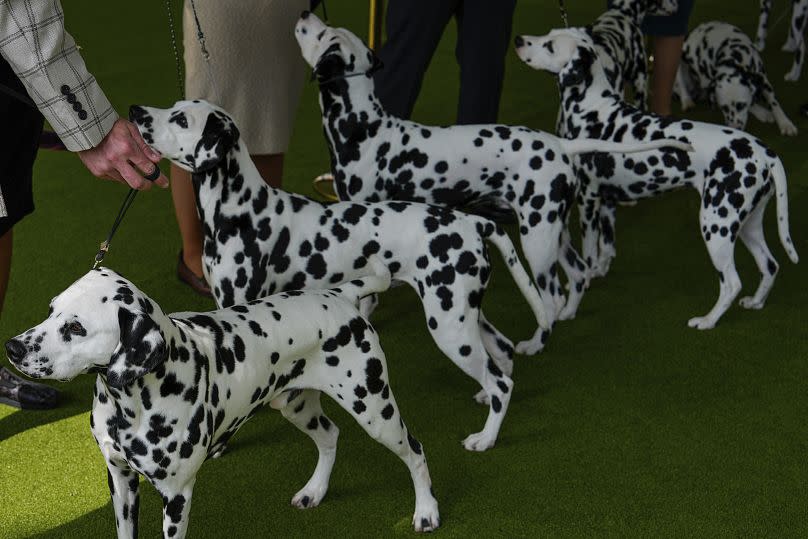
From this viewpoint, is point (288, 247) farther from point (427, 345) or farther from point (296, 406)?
point (427, 345)

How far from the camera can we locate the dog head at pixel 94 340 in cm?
209

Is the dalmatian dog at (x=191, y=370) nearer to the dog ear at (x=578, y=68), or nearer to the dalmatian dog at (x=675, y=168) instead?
the dalmatian dog at (x=675, y=168)

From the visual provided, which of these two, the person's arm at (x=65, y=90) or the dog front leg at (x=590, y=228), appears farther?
the dog front leg at (x=590, y=228)

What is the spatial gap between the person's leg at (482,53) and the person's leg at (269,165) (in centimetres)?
96

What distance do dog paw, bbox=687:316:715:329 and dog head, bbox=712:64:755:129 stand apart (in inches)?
88.2

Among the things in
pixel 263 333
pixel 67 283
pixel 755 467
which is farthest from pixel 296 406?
pixel 67 283

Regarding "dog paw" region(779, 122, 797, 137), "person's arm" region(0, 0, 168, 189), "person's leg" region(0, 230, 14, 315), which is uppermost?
"person's arm" region(0, 0, 168, 189)

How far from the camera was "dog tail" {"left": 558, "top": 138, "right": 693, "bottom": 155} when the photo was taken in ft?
11.3

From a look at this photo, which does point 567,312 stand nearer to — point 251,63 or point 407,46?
point 407,46

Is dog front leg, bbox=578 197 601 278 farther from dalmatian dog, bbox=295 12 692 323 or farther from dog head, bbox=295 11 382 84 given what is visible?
dog head, bbox=295 11 382 84

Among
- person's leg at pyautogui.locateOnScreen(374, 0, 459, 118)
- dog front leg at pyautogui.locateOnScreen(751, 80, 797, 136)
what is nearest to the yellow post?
person's leg at pyautogui.locateOnScreen(374, 0, 459, 118)

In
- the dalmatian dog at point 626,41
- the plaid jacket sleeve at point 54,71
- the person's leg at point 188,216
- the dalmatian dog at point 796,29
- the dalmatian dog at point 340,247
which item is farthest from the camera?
the dalmatian dog at point 796,29

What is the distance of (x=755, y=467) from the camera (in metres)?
3.10

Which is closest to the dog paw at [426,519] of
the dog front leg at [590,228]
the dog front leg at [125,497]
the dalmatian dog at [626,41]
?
A: the dog front leg at [125,497]
